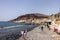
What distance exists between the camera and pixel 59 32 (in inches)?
1282

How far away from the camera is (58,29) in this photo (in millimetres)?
32094

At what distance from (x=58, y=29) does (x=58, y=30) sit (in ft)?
1.33

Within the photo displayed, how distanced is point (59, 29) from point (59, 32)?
1.20 meters

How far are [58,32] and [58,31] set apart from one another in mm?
328

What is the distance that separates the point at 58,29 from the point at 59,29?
1.82ft

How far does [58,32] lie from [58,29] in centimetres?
119

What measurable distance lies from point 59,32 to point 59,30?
3.09 feet

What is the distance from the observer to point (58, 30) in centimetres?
3244

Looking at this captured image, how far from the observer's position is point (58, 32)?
33094 millimetres

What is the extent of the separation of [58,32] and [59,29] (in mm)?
1684

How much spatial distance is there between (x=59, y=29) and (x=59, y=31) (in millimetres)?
796

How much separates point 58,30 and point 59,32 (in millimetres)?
456

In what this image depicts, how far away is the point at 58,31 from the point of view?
3284 centimetres

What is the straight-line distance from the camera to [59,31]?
3222 cm
